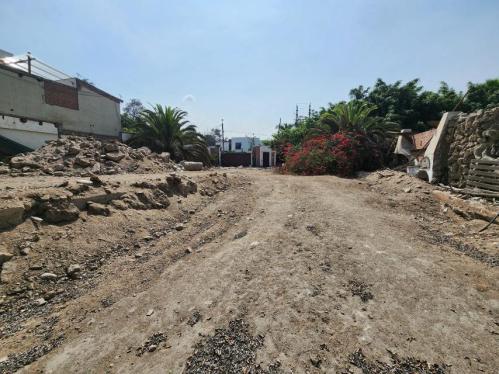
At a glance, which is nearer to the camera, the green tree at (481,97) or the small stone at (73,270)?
the small stone at (73,270)

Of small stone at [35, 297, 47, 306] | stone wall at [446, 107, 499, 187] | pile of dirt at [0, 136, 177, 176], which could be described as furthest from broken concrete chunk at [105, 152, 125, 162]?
stone wall at [446, 107, 499, 187]

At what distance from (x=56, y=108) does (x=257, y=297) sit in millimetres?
14420

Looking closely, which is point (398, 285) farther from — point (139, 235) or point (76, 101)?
point (76, 101)

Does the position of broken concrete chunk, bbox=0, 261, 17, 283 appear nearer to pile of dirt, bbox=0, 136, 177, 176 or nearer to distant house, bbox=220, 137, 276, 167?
pile of dirt, bbox=0, 136, 177, 176

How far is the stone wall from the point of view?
19.8ft

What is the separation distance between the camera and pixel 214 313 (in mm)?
2617

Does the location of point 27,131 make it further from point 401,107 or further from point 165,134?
point 401,107

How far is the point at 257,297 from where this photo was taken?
2.79m

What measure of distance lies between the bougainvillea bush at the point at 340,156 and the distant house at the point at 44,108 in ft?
36.5

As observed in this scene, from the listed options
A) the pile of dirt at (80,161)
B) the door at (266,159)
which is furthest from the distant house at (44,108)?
the door at (266,159)

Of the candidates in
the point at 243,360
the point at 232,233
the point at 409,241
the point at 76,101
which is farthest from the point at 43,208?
the point at 76,101

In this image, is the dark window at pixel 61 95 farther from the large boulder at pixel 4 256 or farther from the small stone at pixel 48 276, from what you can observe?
the small stone at pixel 48 276

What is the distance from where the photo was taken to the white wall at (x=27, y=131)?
10.5 metres

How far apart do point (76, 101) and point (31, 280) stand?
13512 millimetres
